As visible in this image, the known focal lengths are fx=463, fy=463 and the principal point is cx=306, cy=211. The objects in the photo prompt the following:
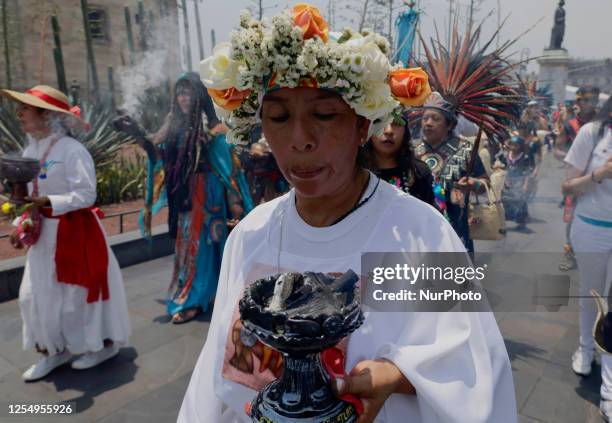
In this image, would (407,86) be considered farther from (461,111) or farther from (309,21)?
(461,111)

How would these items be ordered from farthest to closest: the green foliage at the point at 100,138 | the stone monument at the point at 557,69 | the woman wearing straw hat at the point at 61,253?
the stone monument at the point at 557,69, the green foliage at the point at 100,138, the woman wearing straw hat at the point at 61,253

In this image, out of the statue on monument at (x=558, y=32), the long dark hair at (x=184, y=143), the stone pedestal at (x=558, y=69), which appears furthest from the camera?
the statue on monument at (x=558, y=32)

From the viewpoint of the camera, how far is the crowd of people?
1.21m

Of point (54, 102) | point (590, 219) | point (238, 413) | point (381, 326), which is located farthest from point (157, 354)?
point (590, 219)

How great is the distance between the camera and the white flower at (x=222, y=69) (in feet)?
4.63

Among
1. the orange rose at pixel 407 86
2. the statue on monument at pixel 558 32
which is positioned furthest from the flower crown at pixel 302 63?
the statue on monument at pixel 558 32

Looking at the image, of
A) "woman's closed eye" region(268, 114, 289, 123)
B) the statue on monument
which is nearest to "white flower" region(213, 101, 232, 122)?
"woman's closed eye" region(268, 114, 289, 123)

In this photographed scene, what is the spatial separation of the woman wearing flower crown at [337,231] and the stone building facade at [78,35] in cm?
1462

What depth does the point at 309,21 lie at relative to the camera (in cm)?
132

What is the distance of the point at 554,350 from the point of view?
4.12m

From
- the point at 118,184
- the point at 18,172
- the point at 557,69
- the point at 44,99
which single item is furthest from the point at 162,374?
the point at 557,69

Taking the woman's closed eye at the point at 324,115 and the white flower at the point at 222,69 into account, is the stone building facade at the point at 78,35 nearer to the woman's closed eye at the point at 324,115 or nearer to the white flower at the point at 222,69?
the white flower at the point at 222,69

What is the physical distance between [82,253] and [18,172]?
780 mm

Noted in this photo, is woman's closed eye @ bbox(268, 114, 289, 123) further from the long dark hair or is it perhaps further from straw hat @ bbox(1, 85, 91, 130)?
the long dark hair
